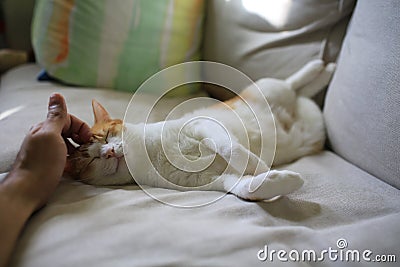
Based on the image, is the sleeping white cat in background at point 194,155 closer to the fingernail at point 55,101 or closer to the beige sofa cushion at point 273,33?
the fingernail at point 55,101

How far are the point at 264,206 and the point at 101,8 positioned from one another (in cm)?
91

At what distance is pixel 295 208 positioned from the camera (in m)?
0.80

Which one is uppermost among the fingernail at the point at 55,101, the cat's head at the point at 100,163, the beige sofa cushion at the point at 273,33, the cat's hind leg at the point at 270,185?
the beige sofa cushion at the point at 273,33

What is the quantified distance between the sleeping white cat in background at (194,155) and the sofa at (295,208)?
0.11 feet

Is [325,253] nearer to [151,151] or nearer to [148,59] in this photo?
[151,151]

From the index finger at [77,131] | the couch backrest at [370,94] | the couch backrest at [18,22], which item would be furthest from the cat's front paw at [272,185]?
the couch backrest at [18,22]

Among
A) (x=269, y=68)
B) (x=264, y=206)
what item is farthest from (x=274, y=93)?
(x=264, y=206)

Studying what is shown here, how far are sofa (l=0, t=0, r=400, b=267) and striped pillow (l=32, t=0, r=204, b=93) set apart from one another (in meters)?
0.22

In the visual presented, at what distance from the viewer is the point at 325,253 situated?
672 millimetres

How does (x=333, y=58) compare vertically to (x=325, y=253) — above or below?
above

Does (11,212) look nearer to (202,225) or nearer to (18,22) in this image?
(202,225)

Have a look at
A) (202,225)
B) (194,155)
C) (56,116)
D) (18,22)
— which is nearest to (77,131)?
(56,116)

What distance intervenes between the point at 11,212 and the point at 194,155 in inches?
15.7

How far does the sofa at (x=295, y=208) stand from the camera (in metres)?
0.65
